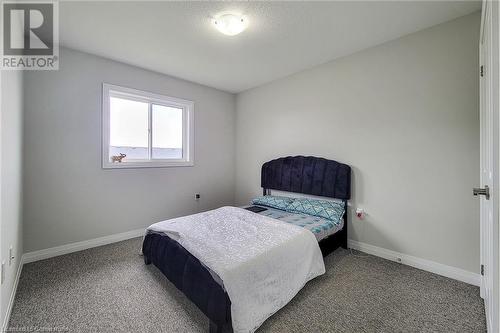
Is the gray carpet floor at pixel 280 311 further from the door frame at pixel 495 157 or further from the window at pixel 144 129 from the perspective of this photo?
the window at pixel 144 129

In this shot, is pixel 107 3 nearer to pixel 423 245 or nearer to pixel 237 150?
pixel 237 150

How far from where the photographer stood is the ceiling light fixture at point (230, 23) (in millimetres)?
2035

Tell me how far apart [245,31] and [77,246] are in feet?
11.0

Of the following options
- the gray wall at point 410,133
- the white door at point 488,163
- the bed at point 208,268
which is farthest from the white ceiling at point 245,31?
the bed at point 208,268

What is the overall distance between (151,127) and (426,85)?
370 cm

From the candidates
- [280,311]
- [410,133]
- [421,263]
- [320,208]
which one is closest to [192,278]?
[280,311]

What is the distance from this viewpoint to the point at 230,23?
2062 mm

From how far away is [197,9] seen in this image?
77.5 inches

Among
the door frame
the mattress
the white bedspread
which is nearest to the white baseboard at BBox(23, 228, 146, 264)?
the white bedspread

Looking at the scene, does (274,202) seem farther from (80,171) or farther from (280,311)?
(80,171)

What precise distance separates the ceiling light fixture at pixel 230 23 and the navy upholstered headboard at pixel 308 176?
193cm

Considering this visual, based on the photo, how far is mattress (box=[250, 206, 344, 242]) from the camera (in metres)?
2.33

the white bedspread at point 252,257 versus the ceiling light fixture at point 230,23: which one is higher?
the ceiling light fixture at point 230,23

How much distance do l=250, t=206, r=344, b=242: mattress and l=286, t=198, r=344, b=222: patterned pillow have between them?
0.19ft
